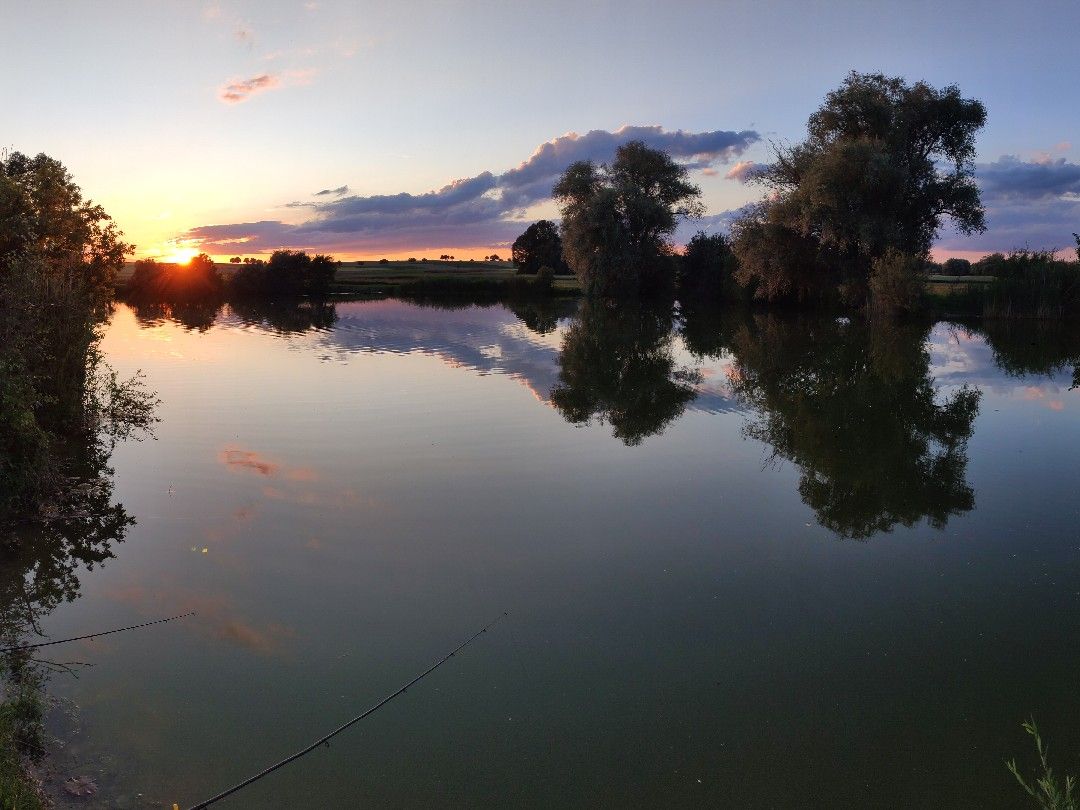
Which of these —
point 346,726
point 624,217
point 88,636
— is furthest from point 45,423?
point 624,217

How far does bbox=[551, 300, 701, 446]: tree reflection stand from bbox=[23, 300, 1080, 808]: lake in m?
0.46

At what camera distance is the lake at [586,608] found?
4230mm

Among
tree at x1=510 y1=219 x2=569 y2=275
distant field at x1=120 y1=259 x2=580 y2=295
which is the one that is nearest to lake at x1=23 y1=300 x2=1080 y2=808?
distant field at x1=120 y1=259 x2=580 y2=295

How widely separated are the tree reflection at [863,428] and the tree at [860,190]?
11995 mm

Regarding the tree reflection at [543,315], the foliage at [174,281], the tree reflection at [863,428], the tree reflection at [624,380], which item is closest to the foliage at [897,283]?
the tree reflection at [624,380]

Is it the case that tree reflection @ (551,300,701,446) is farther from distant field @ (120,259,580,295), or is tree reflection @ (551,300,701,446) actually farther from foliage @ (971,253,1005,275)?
distant field @ (120,259,580,295)

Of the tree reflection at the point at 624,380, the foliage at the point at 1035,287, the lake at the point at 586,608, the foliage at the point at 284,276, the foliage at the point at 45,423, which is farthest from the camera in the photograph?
the foliage at the point at 284,276

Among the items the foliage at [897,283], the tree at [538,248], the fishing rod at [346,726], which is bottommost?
the fishing rod at [346,726]

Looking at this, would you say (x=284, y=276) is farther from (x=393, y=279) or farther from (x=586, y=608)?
(x=586, y=608)

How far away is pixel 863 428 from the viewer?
1281 centimetres

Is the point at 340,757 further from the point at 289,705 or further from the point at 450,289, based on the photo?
the point at 450,289

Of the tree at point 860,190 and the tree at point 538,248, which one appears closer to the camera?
the tree at point 860,190

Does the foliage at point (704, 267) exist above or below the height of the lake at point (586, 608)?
above

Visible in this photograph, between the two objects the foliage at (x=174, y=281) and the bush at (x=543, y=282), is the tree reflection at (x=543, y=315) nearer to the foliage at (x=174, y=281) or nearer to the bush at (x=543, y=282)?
the bush at (x=543, y=282)
